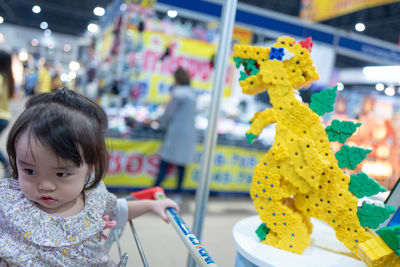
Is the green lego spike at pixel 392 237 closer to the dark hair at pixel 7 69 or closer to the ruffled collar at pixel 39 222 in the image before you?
the ruffled collar at pixel 39 222

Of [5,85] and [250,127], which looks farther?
[5,85]

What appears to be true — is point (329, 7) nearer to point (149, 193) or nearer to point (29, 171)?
point (149, 193)

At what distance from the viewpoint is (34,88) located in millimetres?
9641

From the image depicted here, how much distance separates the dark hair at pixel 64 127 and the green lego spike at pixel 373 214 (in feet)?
2.85

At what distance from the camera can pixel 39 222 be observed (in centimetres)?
91

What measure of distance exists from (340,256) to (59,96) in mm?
1064

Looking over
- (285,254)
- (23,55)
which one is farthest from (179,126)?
(23,55)

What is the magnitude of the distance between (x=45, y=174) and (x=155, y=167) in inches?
107

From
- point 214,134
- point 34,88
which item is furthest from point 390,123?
point 34,88

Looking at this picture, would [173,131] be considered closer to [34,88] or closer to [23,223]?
[23,223]

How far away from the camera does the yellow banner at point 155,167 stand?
134 inches

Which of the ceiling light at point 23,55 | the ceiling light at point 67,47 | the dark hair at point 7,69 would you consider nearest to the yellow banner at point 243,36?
the dark hair at point 7,69

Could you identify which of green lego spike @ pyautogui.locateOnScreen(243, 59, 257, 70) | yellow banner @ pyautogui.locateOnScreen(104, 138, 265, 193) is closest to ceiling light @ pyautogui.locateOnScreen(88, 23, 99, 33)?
yellow banner @ pyautogui.locateOnScreen(104, 138, 265, 193)

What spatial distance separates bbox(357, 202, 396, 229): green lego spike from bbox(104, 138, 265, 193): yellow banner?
2.43 metres
